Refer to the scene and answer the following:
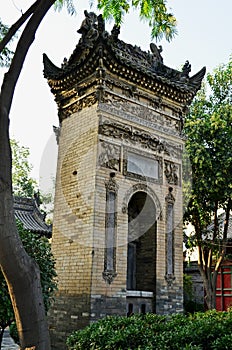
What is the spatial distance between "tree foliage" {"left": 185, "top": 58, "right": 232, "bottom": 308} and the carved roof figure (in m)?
1.86

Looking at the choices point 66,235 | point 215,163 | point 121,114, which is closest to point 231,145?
point 215,163

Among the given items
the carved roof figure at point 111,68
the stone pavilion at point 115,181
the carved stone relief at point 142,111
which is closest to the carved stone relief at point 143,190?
the stone pavilion at point 115,181

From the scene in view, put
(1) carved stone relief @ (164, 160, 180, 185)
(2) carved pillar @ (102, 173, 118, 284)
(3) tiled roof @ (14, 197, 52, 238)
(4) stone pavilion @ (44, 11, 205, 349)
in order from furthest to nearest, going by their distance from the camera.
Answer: (3) tiled roof @ (14, 197, 52, 238)
(1) carved stone relief @ (164, 160, 180, 185)
(4) stone pavilion @ (44, 11, 205, 349)
(2) carved pillar @ (102, 173, 118, 284)

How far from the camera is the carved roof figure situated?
10.4m

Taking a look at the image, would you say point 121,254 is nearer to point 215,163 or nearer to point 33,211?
point 215,163

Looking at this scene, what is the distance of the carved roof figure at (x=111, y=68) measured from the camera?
10445mm

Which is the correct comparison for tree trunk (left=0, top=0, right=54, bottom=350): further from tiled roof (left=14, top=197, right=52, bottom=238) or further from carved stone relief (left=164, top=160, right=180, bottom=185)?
tiled roof (left=14, top=197, right=52, bottom=238)

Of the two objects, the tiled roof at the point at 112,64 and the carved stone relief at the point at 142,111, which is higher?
the tiled roof at the point at 112,64

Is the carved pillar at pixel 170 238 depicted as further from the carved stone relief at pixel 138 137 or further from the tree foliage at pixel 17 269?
the tree foliage at pixel 17 269

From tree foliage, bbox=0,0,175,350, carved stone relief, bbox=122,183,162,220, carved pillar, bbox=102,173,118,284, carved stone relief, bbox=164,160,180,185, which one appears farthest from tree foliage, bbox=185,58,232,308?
tree foliage, bbox=0,0,175,350

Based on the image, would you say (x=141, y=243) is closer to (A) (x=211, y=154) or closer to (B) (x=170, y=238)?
(B) (x=170, y=238)

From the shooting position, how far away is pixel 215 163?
44.6 feet

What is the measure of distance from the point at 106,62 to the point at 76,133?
7.02 ft

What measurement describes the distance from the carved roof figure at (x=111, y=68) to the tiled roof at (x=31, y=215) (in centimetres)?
646
